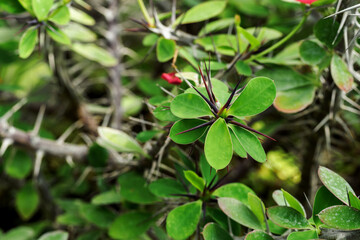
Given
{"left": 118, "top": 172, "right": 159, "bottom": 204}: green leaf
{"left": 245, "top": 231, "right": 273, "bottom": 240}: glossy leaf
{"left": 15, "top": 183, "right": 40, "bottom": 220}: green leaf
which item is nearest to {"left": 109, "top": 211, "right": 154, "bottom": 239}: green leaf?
{"left": 118, "top": 172, "right": 159, "bottom": 204}: green leaf

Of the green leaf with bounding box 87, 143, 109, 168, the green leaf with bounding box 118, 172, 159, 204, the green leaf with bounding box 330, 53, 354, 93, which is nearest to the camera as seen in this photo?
the green leaf with bounding box 330, 53, 354, 93

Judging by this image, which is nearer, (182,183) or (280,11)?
(182,183)

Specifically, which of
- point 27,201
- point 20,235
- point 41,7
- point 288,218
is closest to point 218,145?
point 288,218

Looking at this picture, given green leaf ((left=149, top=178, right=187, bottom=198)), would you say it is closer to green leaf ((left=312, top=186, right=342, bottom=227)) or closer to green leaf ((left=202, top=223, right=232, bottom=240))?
green leaf ((left=202, top=223, right=232, bottom=240))

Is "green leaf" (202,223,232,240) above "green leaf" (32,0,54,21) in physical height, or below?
below

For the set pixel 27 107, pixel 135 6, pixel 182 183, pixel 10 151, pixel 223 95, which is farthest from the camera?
pixel 135 6

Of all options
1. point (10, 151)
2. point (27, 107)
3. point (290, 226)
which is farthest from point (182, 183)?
point (27, 107)

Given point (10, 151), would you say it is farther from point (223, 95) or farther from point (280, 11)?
point (280, 11)
